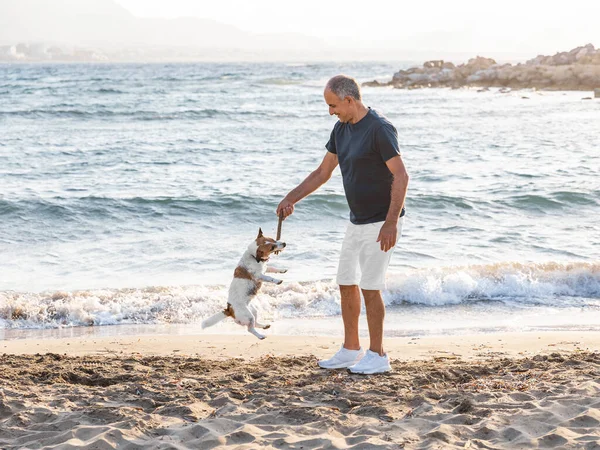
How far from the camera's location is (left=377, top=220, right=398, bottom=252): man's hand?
4703 mm

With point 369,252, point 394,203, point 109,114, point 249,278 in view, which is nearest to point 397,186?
point 394,203

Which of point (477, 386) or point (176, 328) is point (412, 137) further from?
point (477, 386)

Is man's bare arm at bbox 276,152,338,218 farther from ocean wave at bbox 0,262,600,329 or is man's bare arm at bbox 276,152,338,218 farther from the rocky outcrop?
the rocky outcrop

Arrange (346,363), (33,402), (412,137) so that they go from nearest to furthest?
(33,402)
(346,363)
(412,137)

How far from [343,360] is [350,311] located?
1.18ft

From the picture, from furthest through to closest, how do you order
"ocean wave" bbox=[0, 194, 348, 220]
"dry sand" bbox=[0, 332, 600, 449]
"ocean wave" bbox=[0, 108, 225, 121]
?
"ocean wave" bbox=[0, 108, 225, 121] → "ocean wave" bbox=[0, 194, 348, 220] → "dry sand" bbox=[0, 332, 600, 449]

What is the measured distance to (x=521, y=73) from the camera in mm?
50312

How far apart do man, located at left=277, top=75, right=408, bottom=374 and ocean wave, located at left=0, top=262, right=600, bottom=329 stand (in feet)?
9.74

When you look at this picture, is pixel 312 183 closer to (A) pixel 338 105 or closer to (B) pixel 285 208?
(B) pixel 285 208

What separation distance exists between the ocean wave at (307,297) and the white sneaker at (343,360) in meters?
2.73

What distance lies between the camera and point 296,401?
445 centimetres

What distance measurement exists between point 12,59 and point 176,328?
168 meters

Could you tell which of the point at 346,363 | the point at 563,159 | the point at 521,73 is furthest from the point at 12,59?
the point at 346,363

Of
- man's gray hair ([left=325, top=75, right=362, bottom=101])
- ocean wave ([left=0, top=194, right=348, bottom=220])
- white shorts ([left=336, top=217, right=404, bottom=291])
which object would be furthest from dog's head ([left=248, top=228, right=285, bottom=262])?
ocean wave ([left=0, top=194, right=348, bottom=220])
